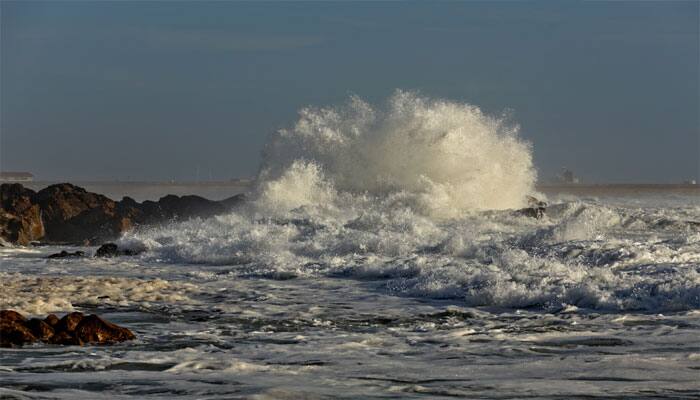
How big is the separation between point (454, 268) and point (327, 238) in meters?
6.98

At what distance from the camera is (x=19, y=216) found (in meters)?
27.6

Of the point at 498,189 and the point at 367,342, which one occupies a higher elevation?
the point at 498,189

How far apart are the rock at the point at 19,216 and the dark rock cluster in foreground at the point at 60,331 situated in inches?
651

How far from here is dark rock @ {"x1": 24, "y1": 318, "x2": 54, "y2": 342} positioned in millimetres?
9805

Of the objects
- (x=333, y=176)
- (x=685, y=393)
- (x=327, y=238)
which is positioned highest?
(x=333, y=176)

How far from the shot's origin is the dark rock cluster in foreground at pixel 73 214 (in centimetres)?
2848

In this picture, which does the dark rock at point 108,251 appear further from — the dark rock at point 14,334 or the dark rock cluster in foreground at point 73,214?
the dark rock at point 14,334

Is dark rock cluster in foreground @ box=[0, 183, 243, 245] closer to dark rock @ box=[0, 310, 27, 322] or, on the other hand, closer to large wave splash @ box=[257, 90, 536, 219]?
large wave splash @ box=[257, 90, 536, 219]

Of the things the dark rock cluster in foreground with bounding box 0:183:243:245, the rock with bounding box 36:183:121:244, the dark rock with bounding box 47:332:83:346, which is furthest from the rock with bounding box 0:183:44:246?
the dark rock with bounding box 47:332:83:346

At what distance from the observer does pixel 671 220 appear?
94.5 ft

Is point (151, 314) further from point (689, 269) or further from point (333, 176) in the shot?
point (333, 176)

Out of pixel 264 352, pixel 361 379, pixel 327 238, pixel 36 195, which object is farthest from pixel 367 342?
pixel 36 195

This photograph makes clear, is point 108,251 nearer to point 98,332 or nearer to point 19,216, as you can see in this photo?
point 19,216

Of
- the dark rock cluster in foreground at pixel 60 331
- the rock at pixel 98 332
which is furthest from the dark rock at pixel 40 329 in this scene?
the rock at pixel 98 332
